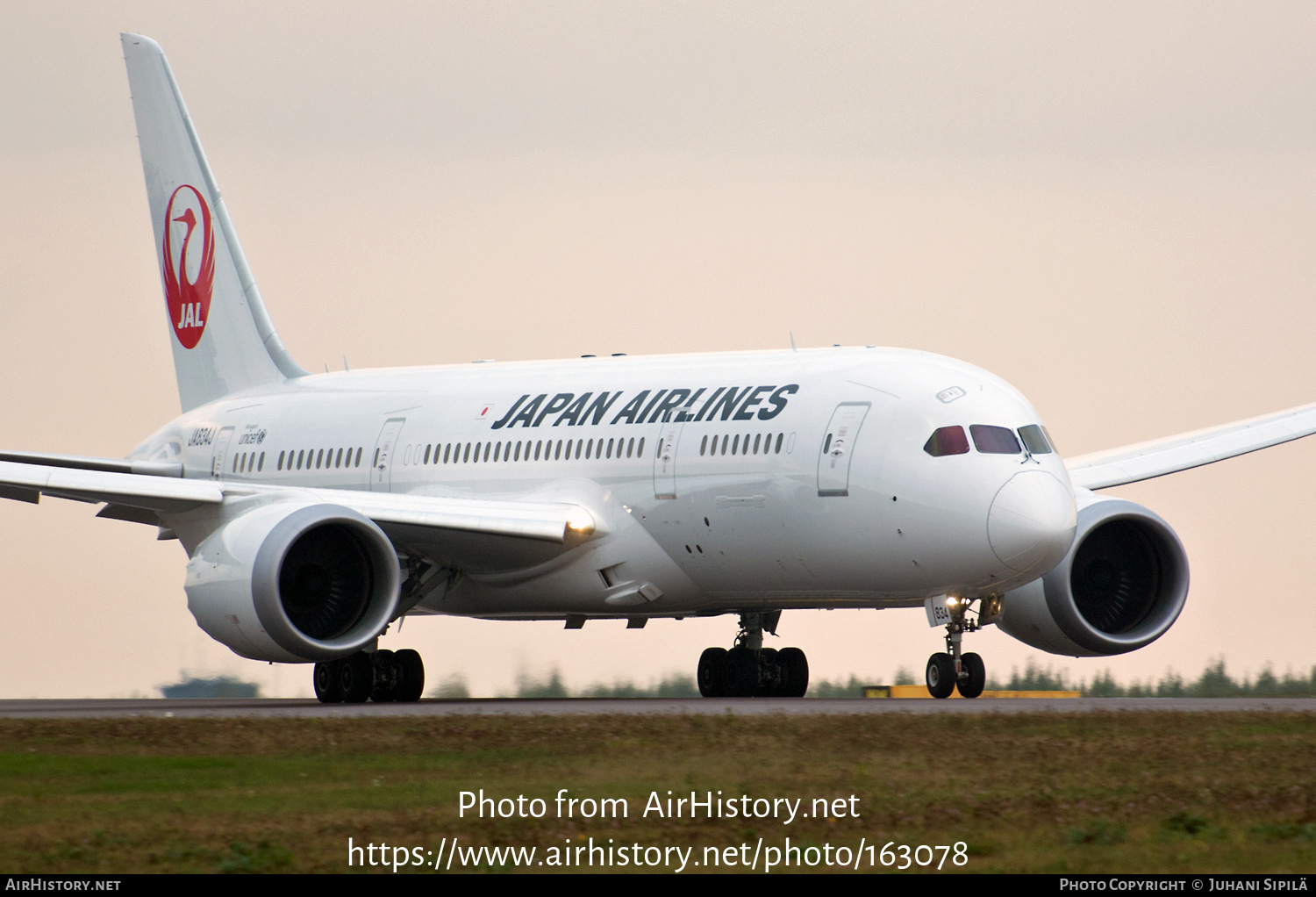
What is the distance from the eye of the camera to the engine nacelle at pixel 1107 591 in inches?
1123

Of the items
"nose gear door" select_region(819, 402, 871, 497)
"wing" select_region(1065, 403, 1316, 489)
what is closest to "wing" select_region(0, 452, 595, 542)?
"nose gear door" select_region(819, 402, 871, 497)

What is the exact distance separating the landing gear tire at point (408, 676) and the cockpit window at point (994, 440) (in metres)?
8.78

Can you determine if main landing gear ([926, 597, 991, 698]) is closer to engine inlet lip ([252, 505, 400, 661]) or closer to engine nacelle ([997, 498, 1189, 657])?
engine nacelle ([997, 498, 1189, 657])

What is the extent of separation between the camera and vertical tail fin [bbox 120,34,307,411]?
126 feet

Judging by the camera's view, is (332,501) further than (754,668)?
No

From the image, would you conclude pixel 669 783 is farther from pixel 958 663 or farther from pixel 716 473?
pixel 716 473

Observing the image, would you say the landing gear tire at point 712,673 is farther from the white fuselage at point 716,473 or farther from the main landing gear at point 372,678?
the main landing gear at point 372,678

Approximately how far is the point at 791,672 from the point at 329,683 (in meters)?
6.50

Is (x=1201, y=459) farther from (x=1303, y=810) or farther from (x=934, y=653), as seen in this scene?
(x=1303, y=810)

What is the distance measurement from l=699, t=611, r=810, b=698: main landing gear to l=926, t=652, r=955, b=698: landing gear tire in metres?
4.30

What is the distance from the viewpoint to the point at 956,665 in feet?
86.8

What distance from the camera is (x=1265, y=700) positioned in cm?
2712

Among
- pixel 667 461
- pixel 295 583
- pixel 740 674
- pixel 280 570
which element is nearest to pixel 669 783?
pixel 280 570
